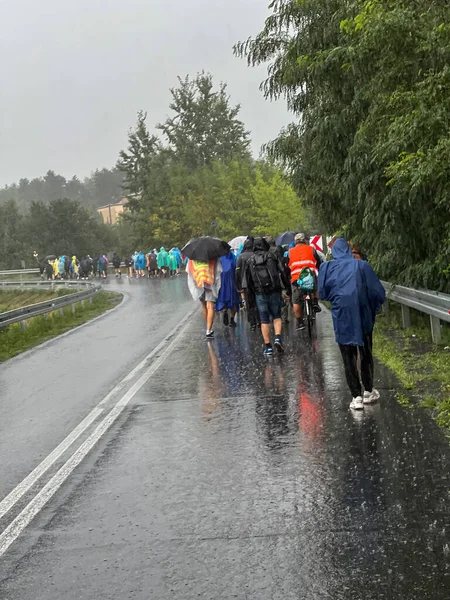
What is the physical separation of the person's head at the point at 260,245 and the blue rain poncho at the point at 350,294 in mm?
5038

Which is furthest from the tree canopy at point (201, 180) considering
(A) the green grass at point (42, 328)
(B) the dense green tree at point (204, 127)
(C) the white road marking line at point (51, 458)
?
(C) the white road marking line at point (51, 458)

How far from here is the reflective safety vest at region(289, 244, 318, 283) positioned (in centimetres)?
1609

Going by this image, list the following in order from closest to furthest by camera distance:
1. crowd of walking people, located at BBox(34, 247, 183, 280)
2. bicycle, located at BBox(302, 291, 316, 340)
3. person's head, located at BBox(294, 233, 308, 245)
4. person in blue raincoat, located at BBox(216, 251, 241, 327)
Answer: bicycle, located at BBox(302, 291, 316, 340), person's head, located at BBox(294, 233, 308, 245), person in blue raincoat, located at BBox(216, 251, 241, 327), crowd of walking people, located at BBox(34, 247, 183, 280)

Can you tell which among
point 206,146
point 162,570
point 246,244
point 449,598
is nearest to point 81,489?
point 162,570

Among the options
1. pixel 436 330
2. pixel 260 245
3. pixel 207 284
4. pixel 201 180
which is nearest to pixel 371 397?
pixel 436 330

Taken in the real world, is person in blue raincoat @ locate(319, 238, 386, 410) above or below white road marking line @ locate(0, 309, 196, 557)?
above

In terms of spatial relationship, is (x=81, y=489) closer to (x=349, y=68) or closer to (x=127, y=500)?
(x=127, y=500)

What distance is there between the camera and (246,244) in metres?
15.7

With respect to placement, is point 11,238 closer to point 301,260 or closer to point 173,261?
point 173,261

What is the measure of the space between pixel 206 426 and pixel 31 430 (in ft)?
6.30

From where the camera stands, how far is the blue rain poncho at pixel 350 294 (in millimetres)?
8938

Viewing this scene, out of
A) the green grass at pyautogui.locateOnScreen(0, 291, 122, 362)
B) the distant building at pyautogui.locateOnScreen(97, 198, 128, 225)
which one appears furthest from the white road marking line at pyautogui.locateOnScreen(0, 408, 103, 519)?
the distant building at pyautogui.locateOnScreen(97, 198, 128, 225)

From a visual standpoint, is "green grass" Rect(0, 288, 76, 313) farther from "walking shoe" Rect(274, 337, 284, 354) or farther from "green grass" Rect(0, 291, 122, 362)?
"walking shoe" Rect(274, 337, 284, 354)

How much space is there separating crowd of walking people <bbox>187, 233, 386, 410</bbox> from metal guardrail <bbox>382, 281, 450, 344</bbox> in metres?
1.40
